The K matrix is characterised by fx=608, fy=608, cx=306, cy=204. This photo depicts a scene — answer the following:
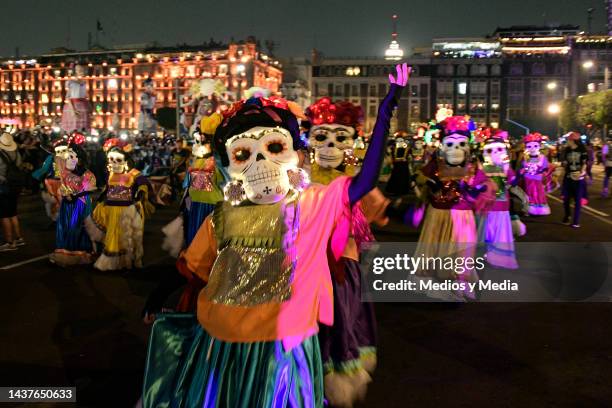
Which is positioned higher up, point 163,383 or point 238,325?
point 238,325

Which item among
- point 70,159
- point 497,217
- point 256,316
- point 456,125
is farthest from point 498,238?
point 256,316

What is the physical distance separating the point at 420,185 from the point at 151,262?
4454mm

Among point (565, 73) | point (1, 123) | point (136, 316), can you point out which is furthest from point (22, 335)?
point (565, 73)

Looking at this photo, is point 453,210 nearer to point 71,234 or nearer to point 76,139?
point 71,234

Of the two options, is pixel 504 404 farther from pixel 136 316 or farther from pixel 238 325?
pixel 136 316

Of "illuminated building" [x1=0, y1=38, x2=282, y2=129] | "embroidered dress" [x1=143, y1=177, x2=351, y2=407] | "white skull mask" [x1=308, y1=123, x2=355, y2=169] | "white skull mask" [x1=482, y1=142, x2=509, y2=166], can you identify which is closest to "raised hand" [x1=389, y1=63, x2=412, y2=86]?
"embroidered dress" [x1=143, y1=177, x2=351, y2=407]

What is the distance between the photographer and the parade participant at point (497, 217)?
899 centimetres

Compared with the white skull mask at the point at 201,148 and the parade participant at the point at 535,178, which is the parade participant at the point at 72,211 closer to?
the white skull mask at the point at 201,148

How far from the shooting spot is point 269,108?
3176 millimetres

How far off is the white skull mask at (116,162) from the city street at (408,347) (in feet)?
4.97

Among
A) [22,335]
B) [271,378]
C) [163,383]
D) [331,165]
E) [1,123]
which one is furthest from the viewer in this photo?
[1,123]

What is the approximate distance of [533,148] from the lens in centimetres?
1455

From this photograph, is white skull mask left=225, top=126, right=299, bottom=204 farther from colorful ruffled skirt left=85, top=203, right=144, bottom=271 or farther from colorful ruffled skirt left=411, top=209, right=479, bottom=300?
colorful ruffled skirt left=85, top=203, right=144, bottom=271

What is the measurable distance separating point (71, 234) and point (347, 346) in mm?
6216
